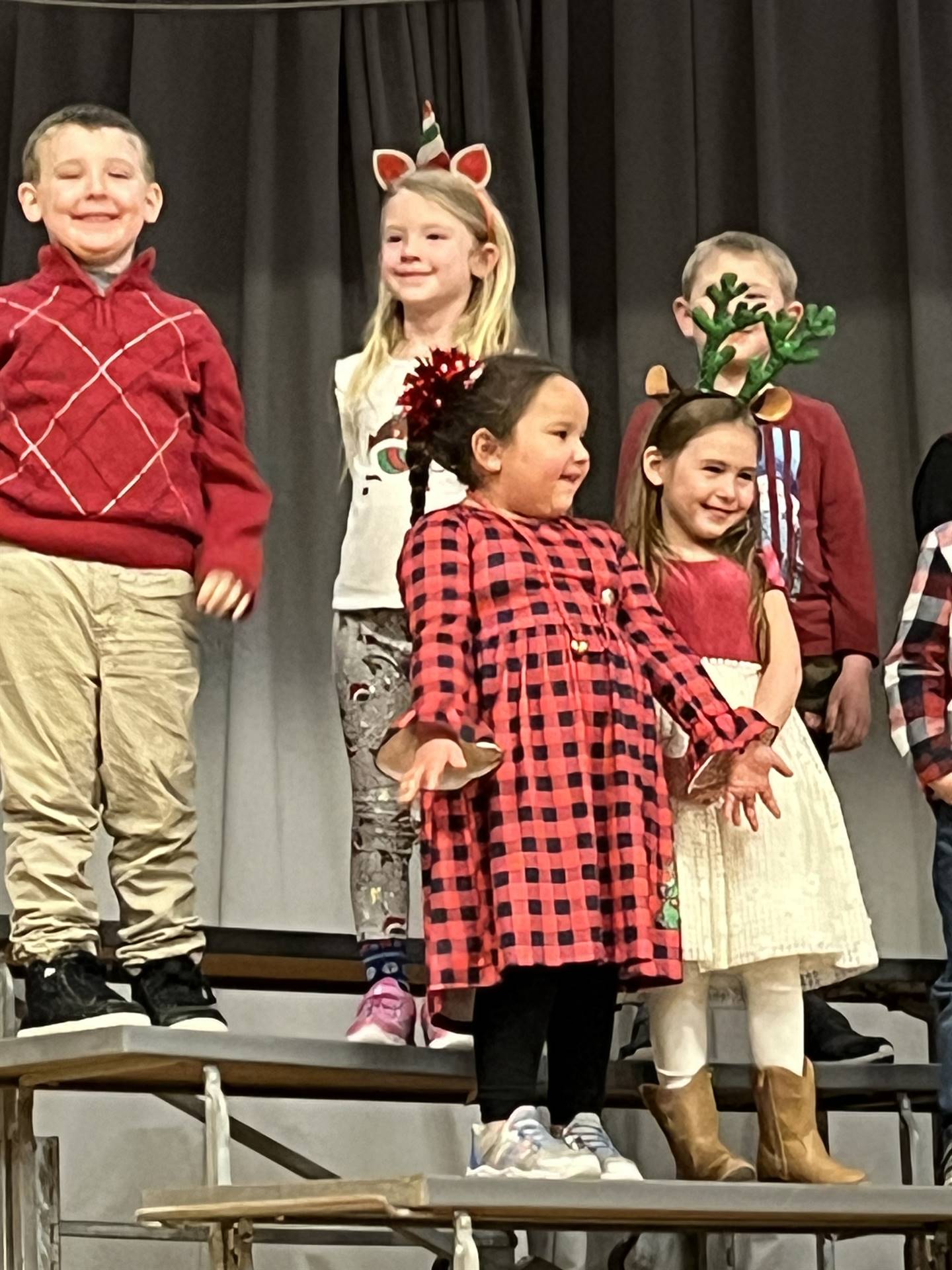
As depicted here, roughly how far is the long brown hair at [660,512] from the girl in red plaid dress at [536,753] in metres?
0.16

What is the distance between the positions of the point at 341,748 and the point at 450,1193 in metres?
2.10

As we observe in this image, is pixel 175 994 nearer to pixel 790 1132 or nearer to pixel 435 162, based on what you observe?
pixel 790 1132

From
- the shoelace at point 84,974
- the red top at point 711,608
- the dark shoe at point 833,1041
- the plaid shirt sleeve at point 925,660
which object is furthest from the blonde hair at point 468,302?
the dark shoe at point 833,1041

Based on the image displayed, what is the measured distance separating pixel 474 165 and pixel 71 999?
153 cm

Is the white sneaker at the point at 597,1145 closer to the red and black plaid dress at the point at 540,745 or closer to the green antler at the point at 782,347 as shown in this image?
the red and black plaid dress at the point at 540,745

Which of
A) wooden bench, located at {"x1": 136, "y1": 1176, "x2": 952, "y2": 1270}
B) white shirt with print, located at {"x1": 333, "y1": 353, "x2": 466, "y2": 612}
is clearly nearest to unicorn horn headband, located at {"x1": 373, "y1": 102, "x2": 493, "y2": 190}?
white shirt with print, located at {"x1": 333, "y1": 353, "x2": 466, "y2": 612}

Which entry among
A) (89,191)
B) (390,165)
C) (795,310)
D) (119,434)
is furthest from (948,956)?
(89,191)

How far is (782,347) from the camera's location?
10.7ft

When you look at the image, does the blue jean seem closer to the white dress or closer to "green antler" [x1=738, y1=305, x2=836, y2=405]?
the white dress

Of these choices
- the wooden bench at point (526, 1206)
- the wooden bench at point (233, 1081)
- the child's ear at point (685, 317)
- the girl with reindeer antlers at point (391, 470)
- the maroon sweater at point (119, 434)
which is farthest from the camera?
the child's ear at point (685, 317)

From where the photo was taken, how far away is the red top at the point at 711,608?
10.4 ft

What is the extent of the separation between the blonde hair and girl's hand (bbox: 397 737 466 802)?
0.86m

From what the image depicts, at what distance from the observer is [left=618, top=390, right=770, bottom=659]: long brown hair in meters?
3.20

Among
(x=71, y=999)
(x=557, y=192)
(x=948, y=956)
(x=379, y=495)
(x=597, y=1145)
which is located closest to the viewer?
(x=597, y=1145)
